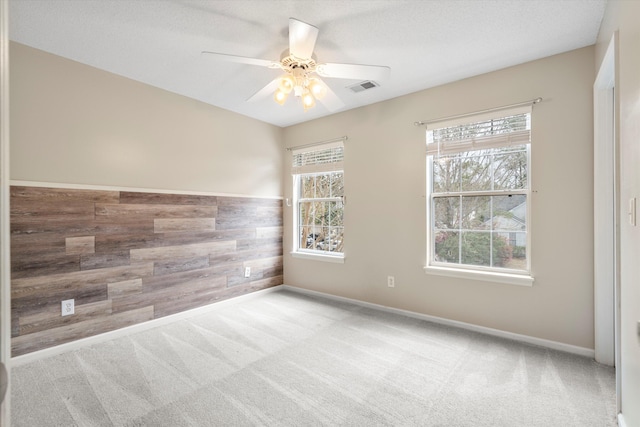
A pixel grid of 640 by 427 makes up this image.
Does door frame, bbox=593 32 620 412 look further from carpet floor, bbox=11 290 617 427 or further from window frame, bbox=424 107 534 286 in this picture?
window frame, bbox=424 107 534 286

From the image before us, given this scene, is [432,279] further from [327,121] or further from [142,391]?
[142,391]

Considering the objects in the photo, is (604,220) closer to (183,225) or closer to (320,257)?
(320,257)

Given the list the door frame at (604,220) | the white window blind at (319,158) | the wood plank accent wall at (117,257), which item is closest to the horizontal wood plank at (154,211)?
the wood plank accent wall at (117,257)

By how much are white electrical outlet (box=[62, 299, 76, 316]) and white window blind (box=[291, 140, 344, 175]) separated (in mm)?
2923

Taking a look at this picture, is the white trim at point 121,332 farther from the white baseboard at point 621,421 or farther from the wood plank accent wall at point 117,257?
the white baseboard at point 621,421

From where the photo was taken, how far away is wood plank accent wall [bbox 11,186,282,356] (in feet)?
7.83

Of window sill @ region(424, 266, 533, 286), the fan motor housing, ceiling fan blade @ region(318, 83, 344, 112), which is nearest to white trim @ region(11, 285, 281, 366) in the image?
window sill @ region(424, 266, 533, 286)

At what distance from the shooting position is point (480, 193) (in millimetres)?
2914

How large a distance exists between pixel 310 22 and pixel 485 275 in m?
2.65

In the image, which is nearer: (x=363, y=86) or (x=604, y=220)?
(x=604, y=220)

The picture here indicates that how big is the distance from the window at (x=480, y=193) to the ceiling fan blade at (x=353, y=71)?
4.27 ft

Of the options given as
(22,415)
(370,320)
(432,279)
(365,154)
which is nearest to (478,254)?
(432,279)

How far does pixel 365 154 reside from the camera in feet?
12.1

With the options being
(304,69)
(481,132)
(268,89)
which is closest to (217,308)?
(268,89)
